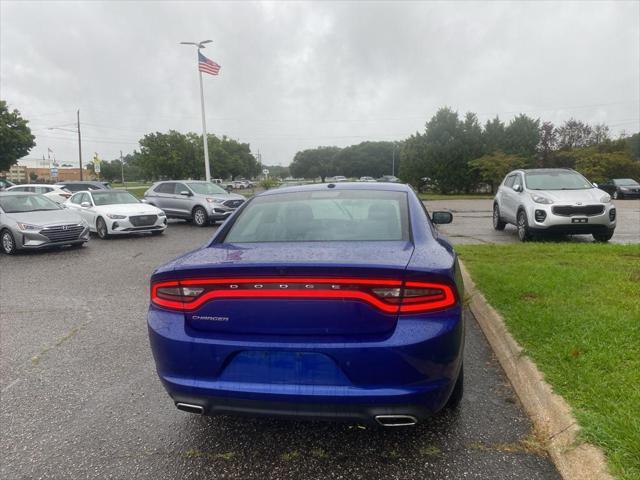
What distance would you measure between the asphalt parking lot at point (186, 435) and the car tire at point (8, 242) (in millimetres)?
7296

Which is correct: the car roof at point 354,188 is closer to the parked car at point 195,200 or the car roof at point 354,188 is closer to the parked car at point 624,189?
the parked car at point 195,200

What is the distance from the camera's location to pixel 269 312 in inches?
92.6

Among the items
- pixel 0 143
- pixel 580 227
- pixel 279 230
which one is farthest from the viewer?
pixel 0 143

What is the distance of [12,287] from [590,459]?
8162 mm

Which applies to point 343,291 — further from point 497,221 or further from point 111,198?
point 111,198

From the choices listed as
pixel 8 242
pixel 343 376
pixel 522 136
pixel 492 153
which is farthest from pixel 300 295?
pixel 522 136

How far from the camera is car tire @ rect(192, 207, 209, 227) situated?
1627 centimetres

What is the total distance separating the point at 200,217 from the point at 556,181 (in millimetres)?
11054

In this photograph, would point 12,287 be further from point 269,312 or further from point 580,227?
point 580,227

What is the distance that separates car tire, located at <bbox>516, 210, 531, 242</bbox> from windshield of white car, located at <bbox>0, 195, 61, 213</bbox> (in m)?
11.2

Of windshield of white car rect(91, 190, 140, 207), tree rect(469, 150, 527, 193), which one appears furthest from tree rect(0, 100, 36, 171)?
→ tree rect(469, 150, 527, 193)

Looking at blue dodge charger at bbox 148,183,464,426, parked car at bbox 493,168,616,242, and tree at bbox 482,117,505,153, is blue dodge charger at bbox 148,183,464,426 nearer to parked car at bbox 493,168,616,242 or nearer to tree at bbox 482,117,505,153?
parked car at bbox 493,168,616,242

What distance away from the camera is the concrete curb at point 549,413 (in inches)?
93.0

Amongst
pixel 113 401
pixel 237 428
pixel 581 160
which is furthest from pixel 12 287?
pixel 581 160
